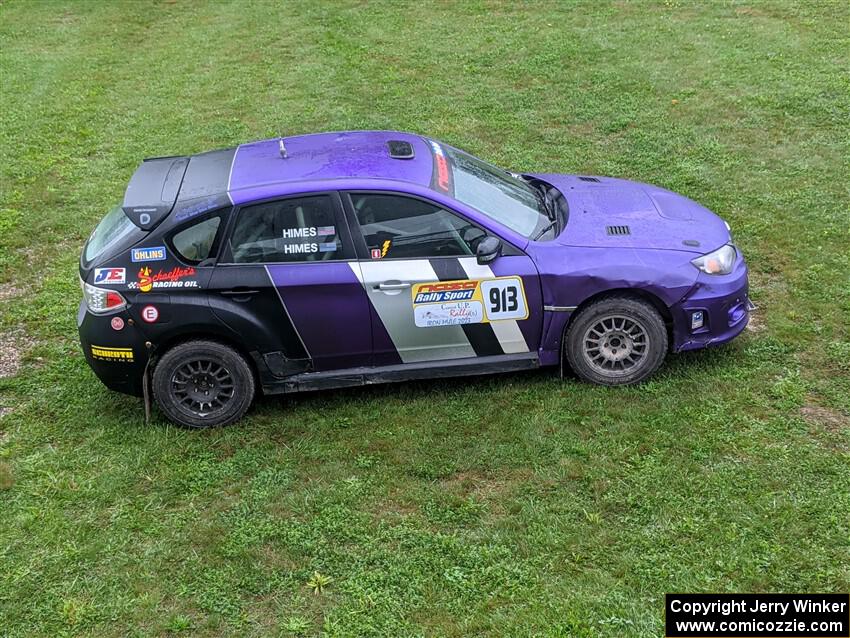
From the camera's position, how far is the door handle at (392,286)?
5.66m

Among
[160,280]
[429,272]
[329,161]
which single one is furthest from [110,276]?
[429,272]

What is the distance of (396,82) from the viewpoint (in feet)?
42.7

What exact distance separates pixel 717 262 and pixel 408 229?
7.22 ft

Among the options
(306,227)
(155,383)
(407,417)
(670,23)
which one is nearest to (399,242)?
(306,227)

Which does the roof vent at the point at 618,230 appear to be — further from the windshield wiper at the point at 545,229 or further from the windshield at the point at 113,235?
the windshield at the point at 113,235

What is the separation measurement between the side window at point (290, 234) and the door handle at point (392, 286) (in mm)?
346

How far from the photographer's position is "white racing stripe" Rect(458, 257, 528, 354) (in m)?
5.70

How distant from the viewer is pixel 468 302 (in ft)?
18.9

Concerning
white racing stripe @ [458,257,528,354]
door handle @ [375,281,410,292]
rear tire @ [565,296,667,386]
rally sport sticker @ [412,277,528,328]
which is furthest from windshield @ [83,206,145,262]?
rear tire @ [565,296,667,386]

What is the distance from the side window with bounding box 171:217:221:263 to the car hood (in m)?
2.41

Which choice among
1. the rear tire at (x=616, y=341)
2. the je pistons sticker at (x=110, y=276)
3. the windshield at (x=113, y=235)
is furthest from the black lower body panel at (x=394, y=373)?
the windshield at (x=113, y=235)

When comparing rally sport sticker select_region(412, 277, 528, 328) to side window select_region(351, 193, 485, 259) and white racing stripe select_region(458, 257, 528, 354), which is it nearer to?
white racing stripe select_region(458, 257, 528, 354)

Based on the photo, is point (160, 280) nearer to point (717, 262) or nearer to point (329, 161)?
point (329, 161)

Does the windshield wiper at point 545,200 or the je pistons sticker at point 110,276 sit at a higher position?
the je pistons sticker at point 110,276
